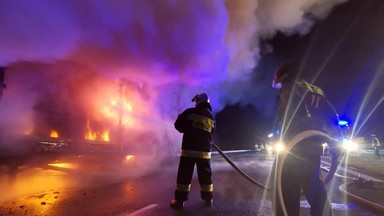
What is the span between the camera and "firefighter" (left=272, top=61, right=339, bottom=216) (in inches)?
120

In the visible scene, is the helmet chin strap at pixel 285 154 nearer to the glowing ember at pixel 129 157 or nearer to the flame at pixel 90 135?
the glowing ember at pixel 129 157

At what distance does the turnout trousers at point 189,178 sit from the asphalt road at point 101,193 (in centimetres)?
17

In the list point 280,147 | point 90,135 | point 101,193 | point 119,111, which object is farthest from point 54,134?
point 280,147

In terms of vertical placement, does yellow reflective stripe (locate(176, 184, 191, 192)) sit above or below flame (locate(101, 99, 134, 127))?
below

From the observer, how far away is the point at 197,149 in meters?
5.05

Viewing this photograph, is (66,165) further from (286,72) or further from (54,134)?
(286,72)

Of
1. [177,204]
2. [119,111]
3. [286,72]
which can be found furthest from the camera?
[119,111]

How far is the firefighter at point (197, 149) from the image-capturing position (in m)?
4.88

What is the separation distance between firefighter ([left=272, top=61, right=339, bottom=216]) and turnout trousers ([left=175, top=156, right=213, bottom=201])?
6.15 ft

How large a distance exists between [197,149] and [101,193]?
1.92 meters

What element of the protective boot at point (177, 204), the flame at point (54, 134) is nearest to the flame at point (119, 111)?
the flame at point (54, 134)

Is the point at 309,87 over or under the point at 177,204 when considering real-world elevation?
over

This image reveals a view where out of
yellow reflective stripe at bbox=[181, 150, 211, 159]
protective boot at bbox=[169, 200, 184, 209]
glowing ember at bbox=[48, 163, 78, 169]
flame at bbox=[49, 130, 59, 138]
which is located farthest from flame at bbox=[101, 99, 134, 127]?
protective boot at bbox=[169, 200, 184, 209]

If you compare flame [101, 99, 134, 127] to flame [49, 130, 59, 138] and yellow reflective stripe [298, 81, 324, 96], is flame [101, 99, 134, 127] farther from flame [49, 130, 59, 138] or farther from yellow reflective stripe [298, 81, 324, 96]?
yellow reflective stripe [298, 81, 324, 96]
